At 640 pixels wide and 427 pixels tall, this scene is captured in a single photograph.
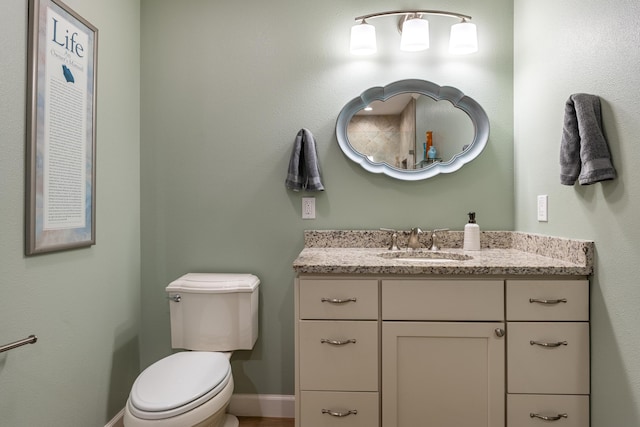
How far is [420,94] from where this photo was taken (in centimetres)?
210

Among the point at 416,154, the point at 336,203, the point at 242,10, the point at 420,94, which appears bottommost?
the point at 336,203

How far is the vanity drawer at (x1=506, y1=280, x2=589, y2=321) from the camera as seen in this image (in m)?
1.45

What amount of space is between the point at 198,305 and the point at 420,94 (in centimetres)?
161

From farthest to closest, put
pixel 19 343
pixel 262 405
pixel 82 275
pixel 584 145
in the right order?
pixel 262 405, pixel 82 275, pixel 584 145, pixel 19 343

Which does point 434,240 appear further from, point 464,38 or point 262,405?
point 262,405

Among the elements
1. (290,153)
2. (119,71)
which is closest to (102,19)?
(119,71)

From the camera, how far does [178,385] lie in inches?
58.3

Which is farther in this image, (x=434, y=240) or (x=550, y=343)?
(x=434, y=240)

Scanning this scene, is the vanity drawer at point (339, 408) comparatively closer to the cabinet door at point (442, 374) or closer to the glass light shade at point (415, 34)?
the cabinet door at point (442, 374)

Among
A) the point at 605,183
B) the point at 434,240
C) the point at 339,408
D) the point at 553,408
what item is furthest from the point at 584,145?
the point at 339,408

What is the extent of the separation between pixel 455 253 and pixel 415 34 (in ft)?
3.74

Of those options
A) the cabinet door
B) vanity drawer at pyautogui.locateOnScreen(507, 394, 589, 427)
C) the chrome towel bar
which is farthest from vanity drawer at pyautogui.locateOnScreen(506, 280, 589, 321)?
the chrome towel bar

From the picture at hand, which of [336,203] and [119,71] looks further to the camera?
[336,203]

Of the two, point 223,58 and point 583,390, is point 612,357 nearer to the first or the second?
point 583,390
